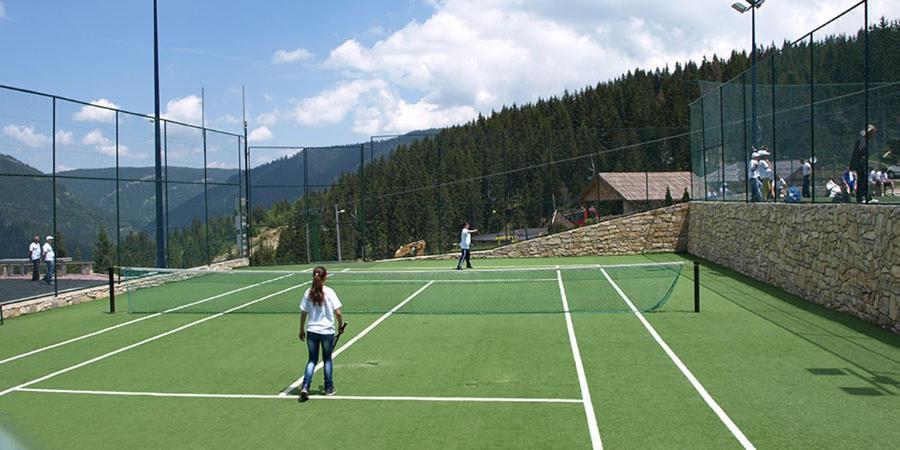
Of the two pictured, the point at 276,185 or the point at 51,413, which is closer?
the point at 51,413

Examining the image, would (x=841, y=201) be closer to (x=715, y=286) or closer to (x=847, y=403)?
(x=715, y=286)

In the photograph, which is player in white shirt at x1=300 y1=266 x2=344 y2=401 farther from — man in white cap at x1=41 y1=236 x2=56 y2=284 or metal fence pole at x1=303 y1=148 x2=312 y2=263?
metal fence pole at x1=303 y1=148 x2=312 y2=263

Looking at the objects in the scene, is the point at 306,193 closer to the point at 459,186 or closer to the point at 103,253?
the point at 459,186

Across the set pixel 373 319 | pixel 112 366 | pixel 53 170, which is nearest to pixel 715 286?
pixel 373 319

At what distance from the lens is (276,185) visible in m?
32.3

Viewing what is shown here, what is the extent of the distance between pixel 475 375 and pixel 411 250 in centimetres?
2279

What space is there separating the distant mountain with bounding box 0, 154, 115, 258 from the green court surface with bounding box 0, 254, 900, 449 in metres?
3.51

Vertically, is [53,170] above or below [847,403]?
above

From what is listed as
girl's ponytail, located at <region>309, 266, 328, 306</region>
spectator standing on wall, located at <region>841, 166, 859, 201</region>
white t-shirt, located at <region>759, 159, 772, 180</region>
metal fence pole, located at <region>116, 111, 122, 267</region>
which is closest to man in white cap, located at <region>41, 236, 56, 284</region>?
metal fence pole, located at <region>116, 111, 122, 267</region>

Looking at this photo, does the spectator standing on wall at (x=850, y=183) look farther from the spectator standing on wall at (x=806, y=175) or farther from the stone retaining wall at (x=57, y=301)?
the stone retaining wall at (x=57, y=301)

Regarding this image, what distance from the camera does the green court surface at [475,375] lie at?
8.13 meters

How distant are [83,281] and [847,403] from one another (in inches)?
817

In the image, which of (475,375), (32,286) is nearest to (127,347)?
(475,375)

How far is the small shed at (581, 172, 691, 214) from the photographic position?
34.2m
